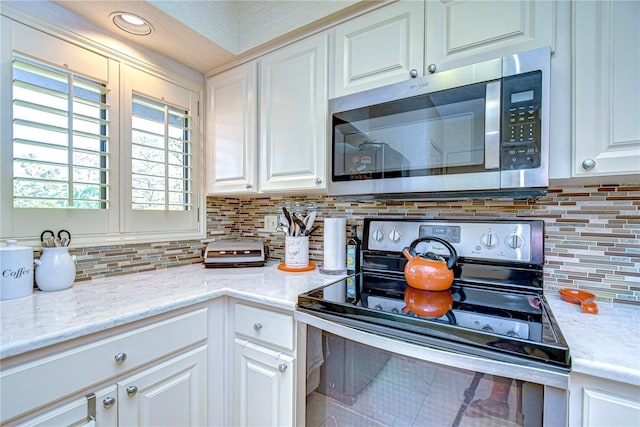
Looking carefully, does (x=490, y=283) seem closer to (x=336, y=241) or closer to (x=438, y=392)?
(x=438, y=392)

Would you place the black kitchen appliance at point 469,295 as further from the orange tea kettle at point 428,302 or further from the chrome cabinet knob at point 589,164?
the chrome cabinet knob at point 589,164

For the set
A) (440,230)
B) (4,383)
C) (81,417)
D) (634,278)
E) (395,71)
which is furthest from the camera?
(440,230)

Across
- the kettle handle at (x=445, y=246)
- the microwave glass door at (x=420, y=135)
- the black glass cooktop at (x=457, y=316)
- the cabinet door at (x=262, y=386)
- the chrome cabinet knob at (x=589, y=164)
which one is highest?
the microwave glass door at (x=420, y=135)

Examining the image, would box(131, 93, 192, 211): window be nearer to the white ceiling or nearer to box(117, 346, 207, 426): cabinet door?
the white ceiling

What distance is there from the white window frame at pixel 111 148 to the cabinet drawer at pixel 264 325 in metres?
0.76

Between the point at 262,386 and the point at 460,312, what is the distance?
802mm

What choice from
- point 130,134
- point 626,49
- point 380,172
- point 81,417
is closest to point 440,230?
point 380,172

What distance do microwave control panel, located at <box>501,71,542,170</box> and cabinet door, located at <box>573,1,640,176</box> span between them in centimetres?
11

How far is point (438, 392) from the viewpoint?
785mm

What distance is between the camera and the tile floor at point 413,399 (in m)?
0.75

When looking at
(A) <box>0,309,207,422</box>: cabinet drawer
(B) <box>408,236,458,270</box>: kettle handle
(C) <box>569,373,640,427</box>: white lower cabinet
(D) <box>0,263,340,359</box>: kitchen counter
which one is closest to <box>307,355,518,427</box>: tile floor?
(C) <box>569,373,640,427</box>: white lower cabinet

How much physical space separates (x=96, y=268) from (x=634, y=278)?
87.5 inches

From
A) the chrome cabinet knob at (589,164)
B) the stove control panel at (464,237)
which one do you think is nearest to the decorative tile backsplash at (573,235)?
the stove control panel at (464,237)

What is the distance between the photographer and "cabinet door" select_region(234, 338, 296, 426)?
1.07m
